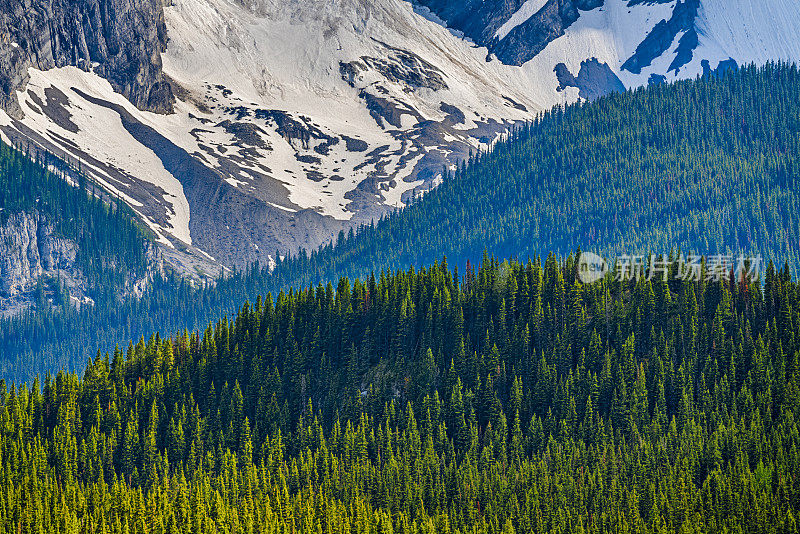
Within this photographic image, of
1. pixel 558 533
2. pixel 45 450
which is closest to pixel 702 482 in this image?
pixel 558 533

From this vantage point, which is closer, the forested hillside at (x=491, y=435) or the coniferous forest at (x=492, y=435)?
the coniferous forest at (x=492, y=435)

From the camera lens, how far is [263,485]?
6560 inches

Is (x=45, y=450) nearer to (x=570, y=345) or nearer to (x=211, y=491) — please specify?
(x=211, y=491)

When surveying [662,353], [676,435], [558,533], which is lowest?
A: [558,533]

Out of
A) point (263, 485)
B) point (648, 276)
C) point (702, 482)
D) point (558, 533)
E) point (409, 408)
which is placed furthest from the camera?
point (648, 276)

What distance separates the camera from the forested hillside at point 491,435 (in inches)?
6004

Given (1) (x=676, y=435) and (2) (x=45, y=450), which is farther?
(2) (x=45, y=450)

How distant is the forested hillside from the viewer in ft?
500

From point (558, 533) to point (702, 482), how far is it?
21.4m

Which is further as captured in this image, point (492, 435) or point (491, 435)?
point (491, 435)

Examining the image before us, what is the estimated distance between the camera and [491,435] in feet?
578

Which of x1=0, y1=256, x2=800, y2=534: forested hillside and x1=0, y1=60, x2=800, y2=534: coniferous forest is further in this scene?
x1=0, y1=256, x2=800, y2=534: forested hillside

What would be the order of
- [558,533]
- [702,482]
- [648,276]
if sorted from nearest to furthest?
1. [558,533]
2. [702,482]
3. [648,276]

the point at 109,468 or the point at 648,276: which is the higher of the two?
the point at 648,276
